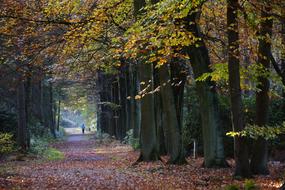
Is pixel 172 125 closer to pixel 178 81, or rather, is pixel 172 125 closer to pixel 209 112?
pixel 209 112

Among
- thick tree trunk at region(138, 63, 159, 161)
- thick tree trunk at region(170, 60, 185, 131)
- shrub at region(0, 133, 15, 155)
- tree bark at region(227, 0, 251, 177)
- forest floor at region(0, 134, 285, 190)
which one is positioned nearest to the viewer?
tree bark at region(227, 0, 251, 177)

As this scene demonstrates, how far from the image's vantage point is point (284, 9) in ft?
34.4

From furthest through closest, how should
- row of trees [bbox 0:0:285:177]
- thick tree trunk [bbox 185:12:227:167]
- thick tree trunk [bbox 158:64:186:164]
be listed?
thick tree trunk [bbox 158:64:186:164], thick tree trunk [bbox 185:12:227:167], row of trees [bbox 0:0:285:177]

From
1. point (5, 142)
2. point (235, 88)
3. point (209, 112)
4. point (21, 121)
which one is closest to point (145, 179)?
point (209, 112)

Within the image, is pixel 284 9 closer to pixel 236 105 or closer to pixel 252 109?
pixel 236 105

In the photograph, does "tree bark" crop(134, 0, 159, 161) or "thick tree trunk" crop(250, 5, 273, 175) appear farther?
"tree bark" crop(134, 0, 159, 161)

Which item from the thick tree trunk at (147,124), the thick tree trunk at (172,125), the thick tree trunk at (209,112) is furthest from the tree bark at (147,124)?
the thick tree trunk at (209,112)

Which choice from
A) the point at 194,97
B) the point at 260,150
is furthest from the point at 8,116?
the point at 260,150

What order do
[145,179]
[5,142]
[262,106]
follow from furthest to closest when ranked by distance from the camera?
[5,142] → [145,179] → [262,106]

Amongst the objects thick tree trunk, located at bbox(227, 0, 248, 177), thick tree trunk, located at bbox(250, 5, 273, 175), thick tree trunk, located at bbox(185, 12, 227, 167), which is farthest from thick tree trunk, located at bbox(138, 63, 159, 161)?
thick tree trunk, located at bbox(227, 0, 248, 177)

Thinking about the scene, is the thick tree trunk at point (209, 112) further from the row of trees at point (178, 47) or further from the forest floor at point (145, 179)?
the forest floor at point (145, 179)

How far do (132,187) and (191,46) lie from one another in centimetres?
560

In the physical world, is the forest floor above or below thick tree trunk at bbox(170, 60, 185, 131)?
below

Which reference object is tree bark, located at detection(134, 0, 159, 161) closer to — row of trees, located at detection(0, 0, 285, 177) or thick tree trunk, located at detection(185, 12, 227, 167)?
row of trees, located at detection(0, 0, 285, 177)
